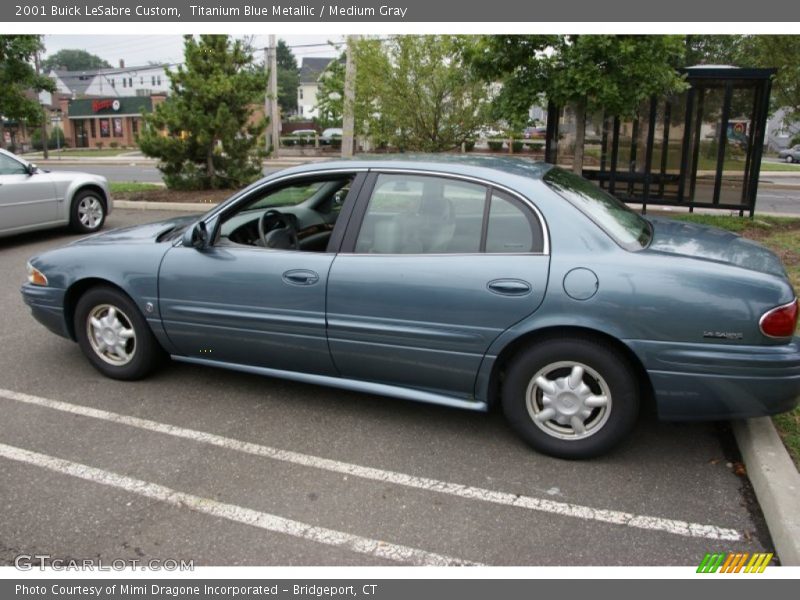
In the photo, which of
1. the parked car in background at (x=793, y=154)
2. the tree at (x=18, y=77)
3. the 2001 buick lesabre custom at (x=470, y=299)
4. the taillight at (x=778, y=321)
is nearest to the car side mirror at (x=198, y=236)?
the 2001 buick lesabre custom at (x=470, y=299)

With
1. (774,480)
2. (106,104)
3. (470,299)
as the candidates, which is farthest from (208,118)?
(106,104)

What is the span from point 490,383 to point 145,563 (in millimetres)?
1915

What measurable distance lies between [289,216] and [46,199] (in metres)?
6.40

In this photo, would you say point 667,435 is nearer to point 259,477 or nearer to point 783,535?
point 783,535

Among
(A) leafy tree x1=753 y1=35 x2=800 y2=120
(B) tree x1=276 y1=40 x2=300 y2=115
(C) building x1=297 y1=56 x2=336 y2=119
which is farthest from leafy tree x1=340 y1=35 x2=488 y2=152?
(B) tree x1=276 y1=40 x2=300 y2=115

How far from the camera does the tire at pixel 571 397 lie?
11.3 ft

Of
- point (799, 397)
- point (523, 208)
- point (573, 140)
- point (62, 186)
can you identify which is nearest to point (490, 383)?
point (523, 208)

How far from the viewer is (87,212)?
33.6 ft

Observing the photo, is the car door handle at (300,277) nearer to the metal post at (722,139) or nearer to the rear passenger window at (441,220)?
the rear passenger window at (441,220)

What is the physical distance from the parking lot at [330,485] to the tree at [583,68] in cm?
589

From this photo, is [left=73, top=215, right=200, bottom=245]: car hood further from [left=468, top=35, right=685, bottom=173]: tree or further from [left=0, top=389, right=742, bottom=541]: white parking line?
[left=468, top=35, right=685, bottom=173]: tree

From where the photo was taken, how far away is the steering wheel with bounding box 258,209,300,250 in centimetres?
430

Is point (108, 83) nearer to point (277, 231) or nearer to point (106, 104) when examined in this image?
point (106, 104)

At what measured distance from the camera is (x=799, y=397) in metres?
3.35
